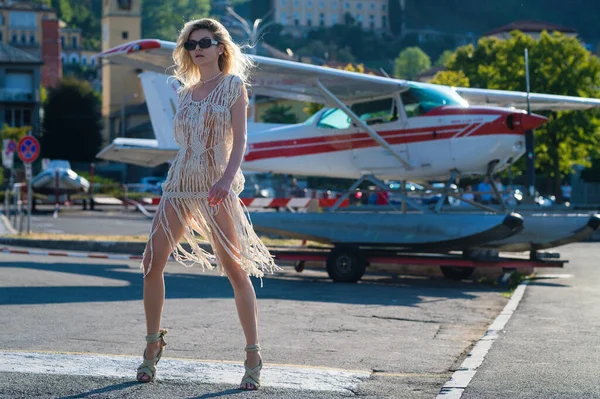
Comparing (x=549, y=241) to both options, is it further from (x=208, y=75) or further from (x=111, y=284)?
(x=208, y=75)

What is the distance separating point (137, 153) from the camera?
19844 mm

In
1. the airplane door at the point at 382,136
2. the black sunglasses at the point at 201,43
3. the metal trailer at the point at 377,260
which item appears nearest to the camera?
the black sunglasses at the point at 201,43

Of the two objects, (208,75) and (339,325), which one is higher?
(208,75)

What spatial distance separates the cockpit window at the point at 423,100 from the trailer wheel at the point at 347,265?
115 inches

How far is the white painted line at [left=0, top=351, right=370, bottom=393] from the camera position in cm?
561

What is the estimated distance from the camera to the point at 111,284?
12.2 m

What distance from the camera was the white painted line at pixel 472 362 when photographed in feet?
17.9

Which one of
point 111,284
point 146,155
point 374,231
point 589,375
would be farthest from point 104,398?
point 146,155

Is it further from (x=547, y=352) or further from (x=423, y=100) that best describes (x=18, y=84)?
(x=547, y=352)

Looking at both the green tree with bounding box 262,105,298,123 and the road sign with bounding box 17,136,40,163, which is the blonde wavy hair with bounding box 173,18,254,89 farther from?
the green tree with bounding box 262,105,298,123

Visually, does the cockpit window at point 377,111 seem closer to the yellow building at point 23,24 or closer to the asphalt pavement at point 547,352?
the asphalt pavement at point 547,352

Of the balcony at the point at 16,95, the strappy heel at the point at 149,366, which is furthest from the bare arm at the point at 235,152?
the balcony at the point at 16,95

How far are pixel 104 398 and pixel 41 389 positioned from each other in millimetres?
344

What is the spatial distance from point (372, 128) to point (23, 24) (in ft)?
413
